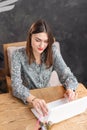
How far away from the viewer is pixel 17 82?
199 centimetres

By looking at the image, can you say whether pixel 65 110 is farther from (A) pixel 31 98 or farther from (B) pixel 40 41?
(B) pixel 40 41

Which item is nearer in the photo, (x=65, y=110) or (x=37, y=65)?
(x=65, y=110)

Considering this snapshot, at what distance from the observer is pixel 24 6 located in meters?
3.05

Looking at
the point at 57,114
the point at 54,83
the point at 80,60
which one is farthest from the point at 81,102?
the point at 80,60

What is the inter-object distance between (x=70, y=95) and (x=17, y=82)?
0.40 metres

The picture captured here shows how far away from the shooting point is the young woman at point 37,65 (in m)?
1.96

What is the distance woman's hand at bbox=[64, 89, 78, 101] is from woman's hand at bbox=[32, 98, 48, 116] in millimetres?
245

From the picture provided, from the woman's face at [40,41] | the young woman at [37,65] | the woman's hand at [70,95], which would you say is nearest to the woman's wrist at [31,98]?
the young woman at [37,65]

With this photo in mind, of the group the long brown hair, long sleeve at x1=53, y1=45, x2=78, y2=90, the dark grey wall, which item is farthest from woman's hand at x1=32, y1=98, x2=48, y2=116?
the dark grey wall

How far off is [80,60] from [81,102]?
193 centimetres

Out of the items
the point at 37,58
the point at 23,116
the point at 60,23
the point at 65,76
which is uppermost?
the point at 60,23

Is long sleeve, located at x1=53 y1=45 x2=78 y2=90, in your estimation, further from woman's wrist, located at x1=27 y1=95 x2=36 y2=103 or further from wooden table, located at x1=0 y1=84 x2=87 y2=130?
woman's wrist, located at x1=27 y1=95 x2=36 y2=103

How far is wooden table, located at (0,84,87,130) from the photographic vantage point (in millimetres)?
1663

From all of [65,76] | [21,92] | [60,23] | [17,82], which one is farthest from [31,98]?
[60,23]
